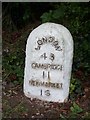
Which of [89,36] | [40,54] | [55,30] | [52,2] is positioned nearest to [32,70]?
[40,54]

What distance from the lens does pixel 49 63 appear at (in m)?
6.24

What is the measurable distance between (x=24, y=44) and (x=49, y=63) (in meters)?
1.92

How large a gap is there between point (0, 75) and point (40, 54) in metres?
1.08

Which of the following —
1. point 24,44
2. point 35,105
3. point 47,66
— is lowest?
point 35,105

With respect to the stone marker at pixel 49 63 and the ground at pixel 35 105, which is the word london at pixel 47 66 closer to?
the stone marker at pixel 49 63

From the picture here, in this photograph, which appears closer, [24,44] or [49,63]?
[49,63]

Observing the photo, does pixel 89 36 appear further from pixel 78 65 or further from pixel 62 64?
pixel 62 64

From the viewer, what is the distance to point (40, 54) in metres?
6.27

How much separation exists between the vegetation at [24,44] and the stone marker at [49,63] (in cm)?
21

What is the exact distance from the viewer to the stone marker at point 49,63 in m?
6.13

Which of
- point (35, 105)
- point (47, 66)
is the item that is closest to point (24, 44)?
point (47, 66)

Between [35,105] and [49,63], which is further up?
[49,63]

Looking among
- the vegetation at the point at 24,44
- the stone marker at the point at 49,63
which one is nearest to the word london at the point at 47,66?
the stone marker at the point at 49,63

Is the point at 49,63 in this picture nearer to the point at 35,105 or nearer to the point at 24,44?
the point at 35,105
